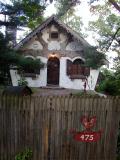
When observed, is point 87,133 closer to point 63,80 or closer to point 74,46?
point 63,80

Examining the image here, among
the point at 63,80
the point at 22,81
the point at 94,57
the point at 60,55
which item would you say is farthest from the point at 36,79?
the point at 94,57

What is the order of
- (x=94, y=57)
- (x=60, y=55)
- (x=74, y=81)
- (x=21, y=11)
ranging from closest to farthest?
(x=21, y=11)
(x=94, y=57)
(x=74, y=81)
(x=60, y=55)

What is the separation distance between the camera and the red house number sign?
351 inches

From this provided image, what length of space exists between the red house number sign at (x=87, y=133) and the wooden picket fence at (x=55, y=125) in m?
0.11

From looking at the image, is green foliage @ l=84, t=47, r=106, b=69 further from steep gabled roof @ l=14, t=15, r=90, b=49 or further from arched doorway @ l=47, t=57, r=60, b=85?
arched doorway @ l=47, t=57, r=60, b=85

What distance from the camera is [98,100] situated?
8953 mm

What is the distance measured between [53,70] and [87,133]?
16.4m

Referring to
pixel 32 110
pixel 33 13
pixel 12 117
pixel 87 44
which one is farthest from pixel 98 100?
pixel 87 44

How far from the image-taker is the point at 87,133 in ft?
29.5

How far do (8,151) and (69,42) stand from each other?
16.4m

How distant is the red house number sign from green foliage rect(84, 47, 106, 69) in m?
13.1

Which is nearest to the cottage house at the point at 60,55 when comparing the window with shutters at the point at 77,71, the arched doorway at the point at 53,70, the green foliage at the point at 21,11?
the window with shutters at the point at 77,71

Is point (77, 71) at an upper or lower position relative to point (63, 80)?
upper

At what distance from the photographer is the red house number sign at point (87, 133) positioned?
351 inches
